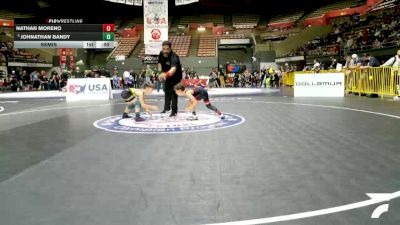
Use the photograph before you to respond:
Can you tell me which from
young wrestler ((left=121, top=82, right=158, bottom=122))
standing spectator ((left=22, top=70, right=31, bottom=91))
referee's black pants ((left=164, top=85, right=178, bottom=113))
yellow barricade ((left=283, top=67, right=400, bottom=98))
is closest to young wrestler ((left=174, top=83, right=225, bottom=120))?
referee's black pants ((left=164, top=85, right=178, bottom=113))

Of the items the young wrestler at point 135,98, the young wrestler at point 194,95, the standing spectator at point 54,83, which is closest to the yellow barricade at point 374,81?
the young wrestler at point 194,95

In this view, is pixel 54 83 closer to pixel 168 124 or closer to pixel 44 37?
pixel 44 37

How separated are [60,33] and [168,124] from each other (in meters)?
9.73

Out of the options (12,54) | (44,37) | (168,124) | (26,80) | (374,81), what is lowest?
(168,124)

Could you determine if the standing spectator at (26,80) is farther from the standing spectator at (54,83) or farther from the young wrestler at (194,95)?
the young wrestler at (194,95)

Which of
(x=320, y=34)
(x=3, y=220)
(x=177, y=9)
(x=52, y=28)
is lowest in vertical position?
(x=3, y=220)

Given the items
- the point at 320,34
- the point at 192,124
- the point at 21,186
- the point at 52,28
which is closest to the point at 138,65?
the point at 320,34

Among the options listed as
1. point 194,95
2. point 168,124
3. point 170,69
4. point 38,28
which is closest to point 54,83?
point 38,28

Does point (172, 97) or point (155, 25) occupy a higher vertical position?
point (155, 25)

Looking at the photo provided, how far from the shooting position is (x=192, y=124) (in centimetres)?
675

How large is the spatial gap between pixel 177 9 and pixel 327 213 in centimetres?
4794

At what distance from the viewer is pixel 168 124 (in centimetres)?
680

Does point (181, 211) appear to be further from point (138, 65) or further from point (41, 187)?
point (138, 65)

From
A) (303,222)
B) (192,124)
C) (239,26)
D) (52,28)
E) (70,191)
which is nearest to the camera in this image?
(303,222)
